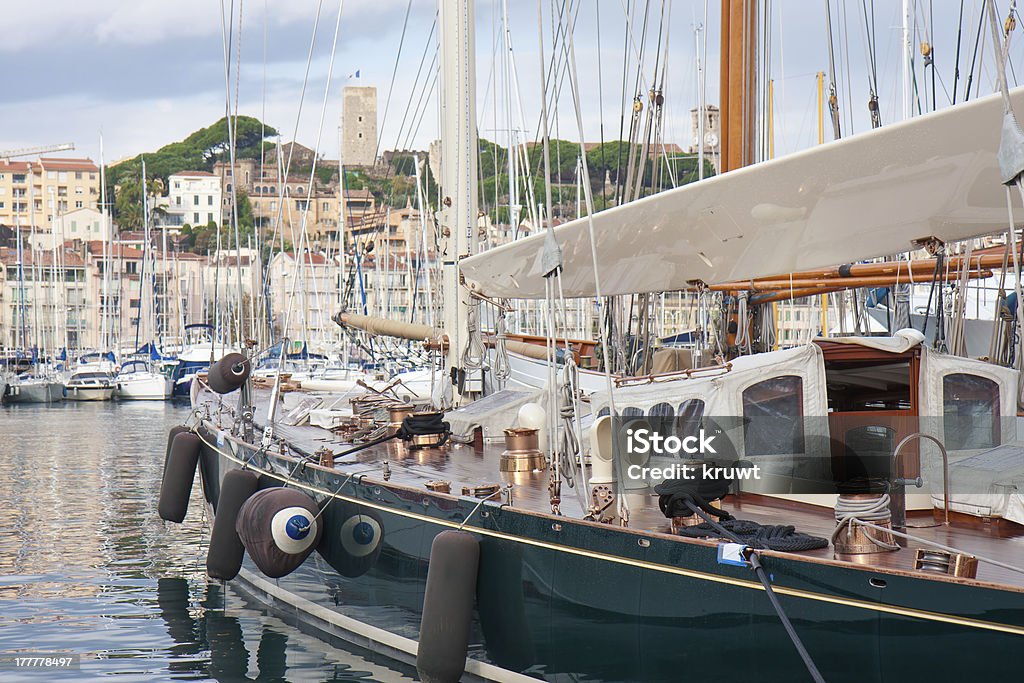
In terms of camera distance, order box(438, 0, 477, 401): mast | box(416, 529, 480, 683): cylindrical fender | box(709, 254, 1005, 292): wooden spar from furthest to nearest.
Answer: box(438, 0, 477, 401): mast → box(709, 254, 1005, 292): wooden spar → box(416, 529, 480, 683): cylindrical fender

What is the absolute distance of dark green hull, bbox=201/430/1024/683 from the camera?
4984 mm

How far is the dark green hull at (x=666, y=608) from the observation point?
196 inches

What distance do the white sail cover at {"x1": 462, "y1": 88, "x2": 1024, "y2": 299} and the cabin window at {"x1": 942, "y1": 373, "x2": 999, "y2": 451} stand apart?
Result: 96cm

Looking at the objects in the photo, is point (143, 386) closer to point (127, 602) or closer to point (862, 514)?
point (127, 602)

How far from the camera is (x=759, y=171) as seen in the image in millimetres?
6238

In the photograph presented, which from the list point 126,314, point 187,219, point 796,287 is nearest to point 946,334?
point 796,287

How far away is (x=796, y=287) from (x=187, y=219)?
134m

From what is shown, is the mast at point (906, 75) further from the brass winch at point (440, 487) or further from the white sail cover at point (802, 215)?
the brass winch at point (440, 487)

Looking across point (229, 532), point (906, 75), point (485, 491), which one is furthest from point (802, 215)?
point (906, 75)

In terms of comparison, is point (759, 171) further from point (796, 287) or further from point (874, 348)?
point (796, 287)

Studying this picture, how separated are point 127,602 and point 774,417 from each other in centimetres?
774

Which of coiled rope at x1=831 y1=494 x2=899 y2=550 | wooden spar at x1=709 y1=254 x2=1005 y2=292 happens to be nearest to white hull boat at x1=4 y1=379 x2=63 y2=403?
wooden spar at x1=709 y1=254 x2=1005 y2=292

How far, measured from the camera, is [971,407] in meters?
6.74

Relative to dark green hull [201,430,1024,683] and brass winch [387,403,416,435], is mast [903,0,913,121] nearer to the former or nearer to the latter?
brass winch [387,403,416,435]
